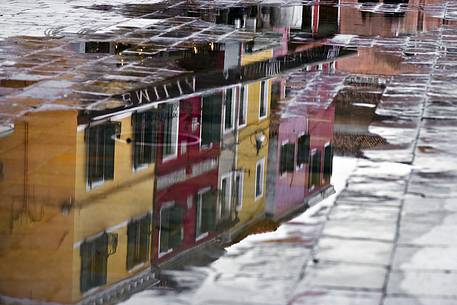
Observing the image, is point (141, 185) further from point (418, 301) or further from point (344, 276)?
point (418, 301)

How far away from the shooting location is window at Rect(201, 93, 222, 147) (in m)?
11.6

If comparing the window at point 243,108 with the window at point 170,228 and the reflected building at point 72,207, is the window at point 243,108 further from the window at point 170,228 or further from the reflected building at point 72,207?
the window at point 170,228

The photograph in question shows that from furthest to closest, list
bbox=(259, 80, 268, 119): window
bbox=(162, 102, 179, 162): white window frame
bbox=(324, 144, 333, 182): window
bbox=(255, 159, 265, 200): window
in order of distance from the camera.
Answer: bbox=(259, 80, 268, 119): window
bbox=(162, 102, 179, 162): white window frame
bbox=(324, 144, 333, 182): window
bbox=(255, 159, 265, 200): window

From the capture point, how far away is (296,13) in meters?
23.8

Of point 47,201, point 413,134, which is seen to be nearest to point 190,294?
point 47,201

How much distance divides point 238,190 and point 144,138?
6.30 feet

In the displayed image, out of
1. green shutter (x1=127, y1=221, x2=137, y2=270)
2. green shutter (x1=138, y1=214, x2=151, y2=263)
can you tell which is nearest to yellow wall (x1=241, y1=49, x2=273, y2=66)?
green shutter (x1=138, y1=214, x2=151, y2=263)

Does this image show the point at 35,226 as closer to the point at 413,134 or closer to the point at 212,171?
the point at 212,171

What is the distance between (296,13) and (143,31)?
4742mm

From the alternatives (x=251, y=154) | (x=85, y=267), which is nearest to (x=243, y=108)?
(x=251, y=154)

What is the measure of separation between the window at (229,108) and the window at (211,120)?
6 centimetres

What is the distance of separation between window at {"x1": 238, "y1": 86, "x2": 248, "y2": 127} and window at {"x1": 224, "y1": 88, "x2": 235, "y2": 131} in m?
0.07

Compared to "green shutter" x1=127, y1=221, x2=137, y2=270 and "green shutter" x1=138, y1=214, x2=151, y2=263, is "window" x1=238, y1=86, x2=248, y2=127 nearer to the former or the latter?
"green shutter" x1=138, y1=214, x2=151, y2=263

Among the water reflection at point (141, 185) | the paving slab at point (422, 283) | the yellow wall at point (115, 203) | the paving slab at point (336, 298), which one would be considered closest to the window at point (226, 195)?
the water reflection at point (141, 185)
